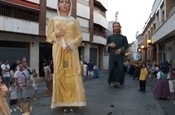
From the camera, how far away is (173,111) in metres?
10.8

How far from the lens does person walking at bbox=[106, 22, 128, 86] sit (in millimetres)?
15672

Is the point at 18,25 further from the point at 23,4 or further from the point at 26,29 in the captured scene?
the point at 23,4

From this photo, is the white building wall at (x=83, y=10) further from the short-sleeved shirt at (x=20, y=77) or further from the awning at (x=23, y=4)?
the short-sleeved shirt at (x=20, y=77)

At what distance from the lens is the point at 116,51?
51.2 ft

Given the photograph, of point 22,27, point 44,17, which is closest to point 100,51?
point 44,17

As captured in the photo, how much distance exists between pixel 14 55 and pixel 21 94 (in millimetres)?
16152

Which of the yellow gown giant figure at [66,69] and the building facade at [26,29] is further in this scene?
the building facade at [26,29]

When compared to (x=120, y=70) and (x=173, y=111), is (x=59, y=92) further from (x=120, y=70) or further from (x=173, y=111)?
(x=120, y=70)

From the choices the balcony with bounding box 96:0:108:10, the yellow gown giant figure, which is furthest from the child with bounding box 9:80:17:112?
the balcony with bounding box 96:0:108:10

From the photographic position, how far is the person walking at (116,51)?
1567 cm

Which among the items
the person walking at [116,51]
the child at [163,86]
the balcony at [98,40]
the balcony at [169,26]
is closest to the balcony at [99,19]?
the balcony at [98,40]

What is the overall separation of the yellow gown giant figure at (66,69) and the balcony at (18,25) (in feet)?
53.3

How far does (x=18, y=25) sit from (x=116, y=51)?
13047mm

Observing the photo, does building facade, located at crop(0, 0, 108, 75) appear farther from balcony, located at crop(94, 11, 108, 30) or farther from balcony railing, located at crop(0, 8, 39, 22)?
balcony, located at crop(94, 11, 108, 30)
